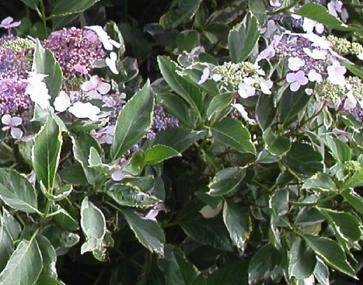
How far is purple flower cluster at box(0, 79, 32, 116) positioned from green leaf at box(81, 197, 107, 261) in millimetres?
159

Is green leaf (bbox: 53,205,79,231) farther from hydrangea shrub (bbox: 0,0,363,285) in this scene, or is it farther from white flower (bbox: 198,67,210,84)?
white flower (bbox: 198,67,210,84)

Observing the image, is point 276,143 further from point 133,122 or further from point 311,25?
point 311,25

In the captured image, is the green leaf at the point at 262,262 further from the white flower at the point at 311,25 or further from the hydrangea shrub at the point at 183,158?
the white flower at the point at 311,25

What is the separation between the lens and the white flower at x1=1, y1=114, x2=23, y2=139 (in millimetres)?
1110

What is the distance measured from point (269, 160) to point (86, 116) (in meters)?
0.29

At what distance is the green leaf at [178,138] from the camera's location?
1.18 m

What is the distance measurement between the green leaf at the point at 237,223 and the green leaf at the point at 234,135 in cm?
12

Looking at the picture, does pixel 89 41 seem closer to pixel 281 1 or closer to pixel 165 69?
pixel 165 69

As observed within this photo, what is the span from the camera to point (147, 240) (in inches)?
45.1

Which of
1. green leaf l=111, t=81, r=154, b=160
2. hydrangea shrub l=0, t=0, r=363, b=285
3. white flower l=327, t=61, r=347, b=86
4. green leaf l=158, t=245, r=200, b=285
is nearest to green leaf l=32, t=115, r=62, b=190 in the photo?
hydrangea shrub l=0, t=0, r=363, b=285

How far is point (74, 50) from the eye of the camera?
4.06ft

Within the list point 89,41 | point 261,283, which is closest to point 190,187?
point 261,283

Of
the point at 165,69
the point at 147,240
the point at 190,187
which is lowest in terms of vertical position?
the point at 190,187

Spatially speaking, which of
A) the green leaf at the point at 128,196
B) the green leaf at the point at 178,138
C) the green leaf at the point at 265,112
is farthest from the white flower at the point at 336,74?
the green leaf at the point at 128,196
